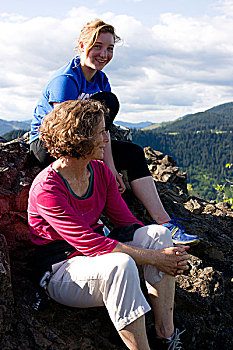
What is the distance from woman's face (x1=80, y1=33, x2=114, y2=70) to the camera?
5.58 meters

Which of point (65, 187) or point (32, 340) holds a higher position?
point (65, 187)

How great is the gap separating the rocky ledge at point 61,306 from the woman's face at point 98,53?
5.23 ft

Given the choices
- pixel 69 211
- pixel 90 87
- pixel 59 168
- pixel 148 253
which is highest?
pixel 90 87

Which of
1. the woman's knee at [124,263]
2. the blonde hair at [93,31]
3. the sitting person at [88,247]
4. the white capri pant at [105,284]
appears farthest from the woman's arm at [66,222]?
the blonde hair at [93,31]

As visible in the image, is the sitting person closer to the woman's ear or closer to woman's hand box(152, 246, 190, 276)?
woman's hand box(152, 246, 190, 276)

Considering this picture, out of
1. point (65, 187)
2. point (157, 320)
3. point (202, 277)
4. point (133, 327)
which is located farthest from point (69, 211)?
point (202, 277)

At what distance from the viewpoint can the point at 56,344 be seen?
3.89m

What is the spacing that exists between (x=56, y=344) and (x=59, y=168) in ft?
6.01

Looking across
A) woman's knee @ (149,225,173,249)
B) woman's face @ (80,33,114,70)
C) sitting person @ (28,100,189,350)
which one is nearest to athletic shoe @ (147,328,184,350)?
sitting person @ (28,100,189,350)

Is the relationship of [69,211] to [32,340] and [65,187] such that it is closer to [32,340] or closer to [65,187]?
[65,187]

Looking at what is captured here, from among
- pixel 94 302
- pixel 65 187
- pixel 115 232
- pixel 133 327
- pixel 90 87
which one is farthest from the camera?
pixel 90 87

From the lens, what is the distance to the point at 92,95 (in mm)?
5805

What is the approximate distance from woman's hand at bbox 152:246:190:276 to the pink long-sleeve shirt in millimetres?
526

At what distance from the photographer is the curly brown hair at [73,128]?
405 centimetres
